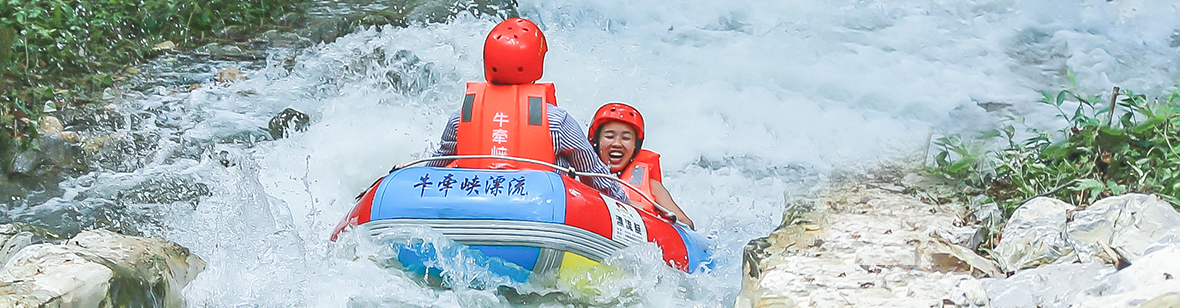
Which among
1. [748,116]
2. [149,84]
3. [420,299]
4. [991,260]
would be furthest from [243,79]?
[991,260]

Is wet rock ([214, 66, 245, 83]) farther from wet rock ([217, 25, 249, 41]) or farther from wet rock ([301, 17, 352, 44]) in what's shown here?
wet rock ([301, 17, 352, 44])

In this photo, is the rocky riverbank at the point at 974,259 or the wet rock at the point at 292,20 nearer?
the rocky riverbank at the point at 974,259

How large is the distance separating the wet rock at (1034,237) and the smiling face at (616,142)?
198 centimetres

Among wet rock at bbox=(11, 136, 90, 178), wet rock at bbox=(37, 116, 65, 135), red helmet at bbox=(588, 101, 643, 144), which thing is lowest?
wet rock at bbox=(11, 136, 90, 178)

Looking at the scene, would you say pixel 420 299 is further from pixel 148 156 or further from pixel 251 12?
pixel 251 12

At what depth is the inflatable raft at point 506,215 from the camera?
3.55 metres

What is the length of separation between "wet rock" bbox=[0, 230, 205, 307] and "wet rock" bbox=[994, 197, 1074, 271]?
2870 millimetres

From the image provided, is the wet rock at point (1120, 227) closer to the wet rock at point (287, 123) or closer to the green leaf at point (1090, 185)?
the green leaf at point (1090, 185)

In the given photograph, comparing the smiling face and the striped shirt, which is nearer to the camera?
the striped shirt

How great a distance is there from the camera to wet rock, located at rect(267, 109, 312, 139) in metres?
6.65

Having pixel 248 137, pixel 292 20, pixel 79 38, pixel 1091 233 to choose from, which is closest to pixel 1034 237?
pixel 1091 233

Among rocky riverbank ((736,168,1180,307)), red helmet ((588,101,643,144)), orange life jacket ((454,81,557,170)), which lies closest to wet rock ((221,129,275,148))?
red helmet ((588,101,643,144))

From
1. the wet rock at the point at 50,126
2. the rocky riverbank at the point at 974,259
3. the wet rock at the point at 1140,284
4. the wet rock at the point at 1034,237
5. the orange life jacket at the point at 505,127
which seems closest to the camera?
the wet rock at the point at 1140,284

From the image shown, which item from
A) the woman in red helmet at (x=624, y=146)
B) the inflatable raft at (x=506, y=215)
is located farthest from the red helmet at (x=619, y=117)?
the inflatable raft at (x=506, y=215)
